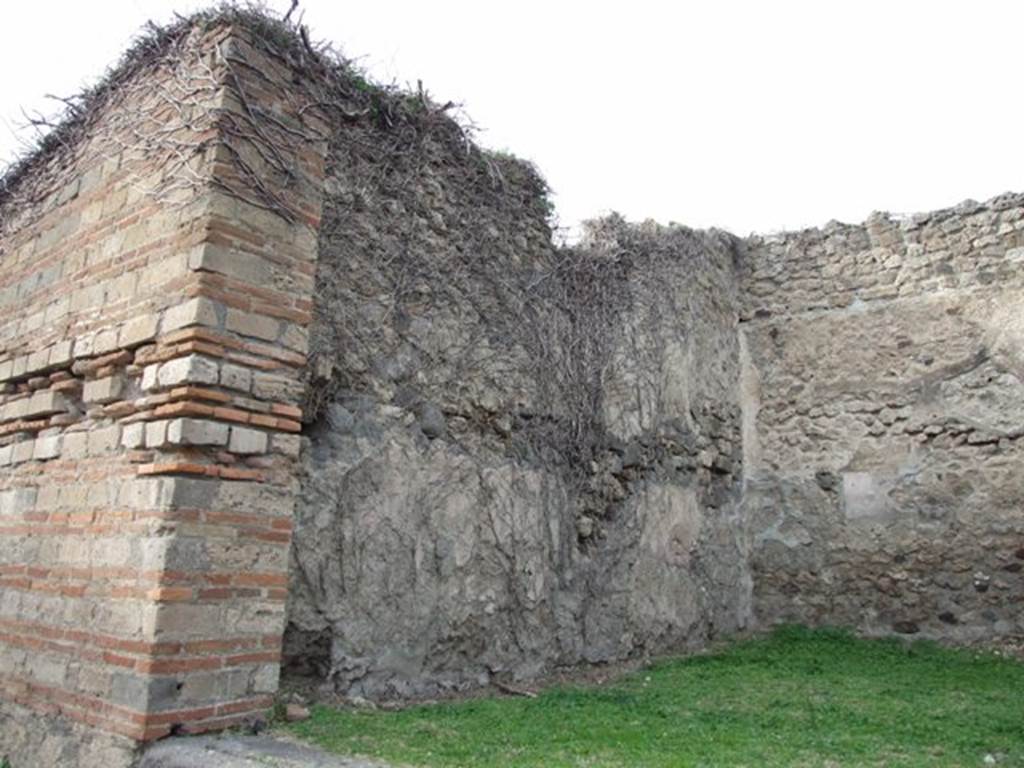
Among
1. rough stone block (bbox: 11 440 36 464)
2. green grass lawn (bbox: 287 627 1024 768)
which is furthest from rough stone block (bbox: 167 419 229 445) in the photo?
rough stone block (bbox: 11 440 36 464)

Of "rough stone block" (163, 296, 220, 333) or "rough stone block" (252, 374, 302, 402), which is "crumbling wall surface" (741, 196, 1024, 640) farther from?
"rough stone block" (163, 296, 220, 333)

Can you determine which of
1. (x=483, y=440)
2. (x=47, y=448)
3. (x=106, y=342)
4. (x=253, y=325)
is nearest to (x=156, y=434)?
(x=253, y=325)

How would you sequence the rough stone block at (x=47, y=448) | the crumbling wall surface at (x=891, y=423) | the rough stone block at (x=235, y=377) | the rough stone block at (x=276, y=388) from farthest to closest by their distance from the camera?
the crumbling wall surface at (x=891, y=423) < the rough stone block at (x=47, y=448) < the rough stone block at (x=276, y=388) < the rough stone block at (x=235, y=377)

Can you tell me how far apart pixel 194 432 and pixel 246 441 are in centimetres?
24

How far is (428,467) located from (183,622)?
170 centimetres

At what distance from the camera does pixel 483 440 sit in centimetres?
535

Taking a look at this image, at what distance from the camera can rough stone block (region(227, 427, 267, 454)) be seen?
3785mm

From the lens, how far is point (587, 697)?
4.91 m

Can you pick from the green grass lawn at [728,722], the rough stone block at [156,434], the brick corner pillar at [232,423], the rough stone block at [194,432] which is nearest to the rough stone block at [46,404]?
the brick corner pillar at [232,423]

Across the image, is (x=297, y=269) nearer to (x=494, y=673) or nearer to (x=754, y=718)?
(x=494, y=673)

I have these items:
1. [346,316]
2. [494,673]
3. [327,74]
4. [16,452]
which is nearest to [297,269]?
[346,316]

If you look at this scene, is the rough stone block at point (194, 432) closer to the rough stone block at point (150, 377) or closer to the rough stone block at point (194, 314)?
the rough stone block at point (150, 377)

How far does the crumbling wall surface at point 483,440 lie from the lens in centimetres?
452

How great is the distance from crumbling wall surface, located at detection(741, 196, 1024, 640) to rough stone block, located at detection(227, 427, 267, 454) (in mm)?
5326
